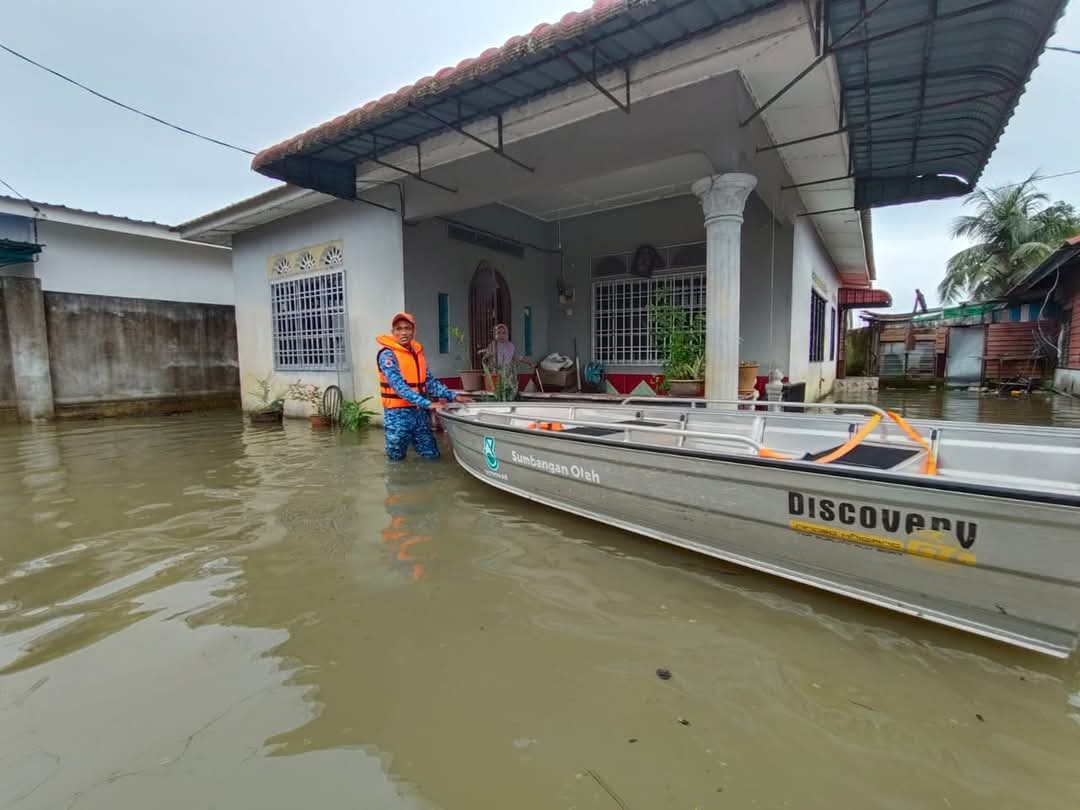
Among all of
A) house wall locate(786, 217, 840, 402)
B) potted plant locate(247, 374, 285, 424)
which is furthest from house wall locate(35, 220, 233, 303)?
house wall locate(786, 217, 840, 402)

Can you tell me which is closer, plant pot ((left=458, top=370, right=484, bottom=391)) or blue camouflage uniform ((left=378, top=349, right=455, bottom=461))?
blue camouflage uniform ((left=378, top=349, right=455, bottom=461))

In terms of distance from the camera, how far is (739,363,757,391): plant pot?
5801 mm

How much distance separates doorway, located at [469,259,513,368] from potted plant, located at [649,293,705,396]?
2628mm

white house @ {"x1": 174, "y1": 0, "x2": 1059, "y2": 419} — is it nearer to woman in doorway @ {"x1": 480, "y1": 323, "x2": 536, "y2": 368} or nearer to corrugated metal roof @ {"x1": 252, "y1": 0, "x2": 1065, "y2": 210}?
corrugated metal roof @ {"x1": 252, "y1": 0, "x2": 1065, "y2": 210}

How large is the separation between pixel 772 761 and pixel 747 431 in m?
2.28

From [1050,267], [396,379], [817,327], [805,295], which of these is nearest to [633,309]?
[805,295]

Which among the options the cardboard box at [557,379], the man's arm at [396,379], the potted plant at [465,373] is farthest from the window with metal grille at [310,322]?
the man's arm at [396,379]

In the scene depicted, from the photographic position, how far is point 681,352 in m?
5.94

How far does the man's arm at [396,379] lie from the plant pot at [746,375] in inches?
132

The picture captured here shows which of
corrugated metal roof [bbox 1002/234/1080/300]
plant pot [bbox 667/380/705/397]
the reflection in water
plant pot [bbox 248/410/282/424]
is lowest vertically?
the reflection in water

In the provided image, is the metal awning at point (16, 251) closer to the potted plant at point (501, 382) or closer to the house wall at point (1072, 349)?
the potted plant at point (501, 382)

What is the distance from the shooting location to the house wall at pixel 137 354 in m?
8.93

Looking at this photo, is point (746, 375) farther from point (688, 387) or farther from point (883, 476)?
point (883, 476)

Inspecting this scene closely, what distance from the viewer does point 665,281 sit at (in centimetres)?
793
